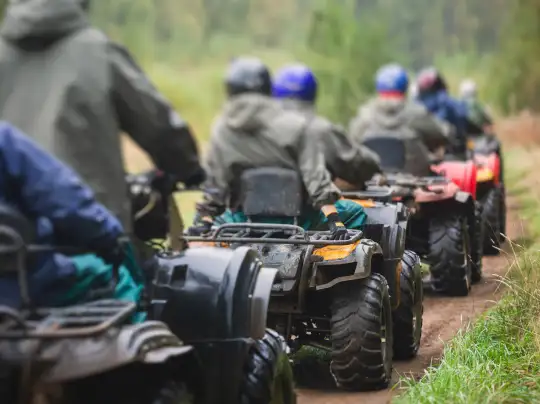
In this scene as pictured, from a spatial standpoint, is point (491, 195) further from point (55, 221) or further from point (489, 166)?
point (55, 221)

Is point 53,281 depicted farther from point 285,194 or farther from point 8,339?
point 285,194

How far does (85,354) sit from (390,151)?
7.61 metres

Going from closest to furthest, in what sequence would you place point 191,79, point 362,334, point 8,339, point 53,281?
point 8,339 → point 53,281 → point 362,334 → point 191,79

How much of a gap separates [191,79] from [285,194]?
23415 mm

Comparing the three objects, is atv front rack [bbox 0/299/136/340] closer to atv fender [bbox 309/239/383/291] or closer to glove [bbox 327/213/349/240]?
atv fender [bbox 309/239/383/291]

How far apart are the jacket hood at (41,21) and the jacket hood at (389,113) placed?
812 centimetres

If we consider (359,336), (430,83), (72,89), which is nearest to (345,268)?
(359,336)

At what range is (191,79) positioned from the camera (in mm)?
30359

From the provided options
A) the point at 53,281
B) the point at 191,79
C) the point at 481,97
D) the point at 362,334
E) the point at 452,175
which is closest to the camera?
the point at 53,281

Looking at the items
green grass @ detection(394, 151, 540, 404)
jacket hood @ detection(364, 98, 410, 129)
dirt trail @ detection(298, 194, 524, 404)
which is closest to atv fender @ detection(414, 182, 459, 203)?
dirt trail @ detection(298, 194, 524, 404)

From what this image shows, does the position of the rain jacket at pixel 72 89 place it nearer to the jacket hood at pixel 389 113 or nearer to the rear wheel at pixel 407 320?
the rear wheel at pixel 407 320

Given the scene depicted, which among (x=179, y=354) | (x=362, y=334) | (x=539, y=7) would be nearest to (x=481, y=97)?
(x=539, y=7)

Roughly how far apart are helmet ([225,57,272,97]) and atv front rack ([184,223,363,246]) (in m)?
0.84

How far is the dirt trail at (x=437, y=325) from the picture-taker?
6.33m
